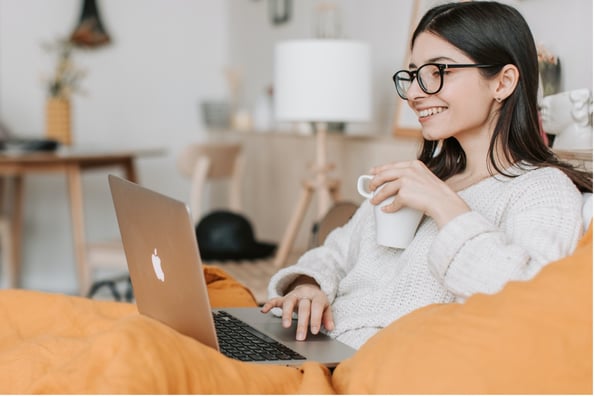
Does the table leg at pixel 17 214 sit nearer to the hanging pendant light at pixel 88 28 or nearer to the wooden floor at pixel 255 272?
the hanging pendant light at pixel 88 28

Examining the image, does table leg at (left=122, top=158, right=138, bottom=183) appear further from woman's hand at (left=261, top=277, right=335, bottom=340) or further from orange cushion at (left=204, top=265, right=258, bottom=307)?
woman's hand at (left=261, top=277, right=335, bottom=340)

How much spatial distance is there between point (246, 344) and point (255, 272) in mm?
1304

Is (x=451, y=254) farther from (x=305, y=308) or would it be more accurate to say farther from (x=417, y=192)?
(x=305, y=308)

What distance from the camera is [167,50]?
5082 mm

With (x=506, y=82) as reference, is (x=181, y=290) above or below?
below

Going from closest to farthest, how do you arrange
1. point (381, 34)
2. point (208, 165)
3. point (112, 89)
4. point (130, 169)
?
point (381, 34) < point (208, 165) < point (130, 169) < point (112, 89)

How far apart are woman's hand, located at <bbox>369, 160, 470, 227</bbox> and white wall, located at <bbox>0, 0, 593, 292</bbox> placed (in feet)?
10.0

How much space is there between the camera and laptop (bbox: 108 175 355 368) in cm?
113

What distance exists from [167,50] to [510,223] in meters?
4.03

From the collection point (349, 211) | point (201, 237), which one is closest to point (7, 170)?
point (201, 237)

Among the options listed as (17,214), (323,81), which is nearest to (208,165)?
(323,81)

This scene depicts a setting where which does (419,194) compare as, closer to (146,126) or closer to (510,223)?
(510,223)

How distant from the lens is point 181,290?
47.3 inches

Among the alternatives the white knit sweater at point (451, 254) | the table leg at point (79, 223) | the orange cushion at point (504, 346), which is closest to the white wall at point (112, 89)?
the table leg at point (79, 223)
